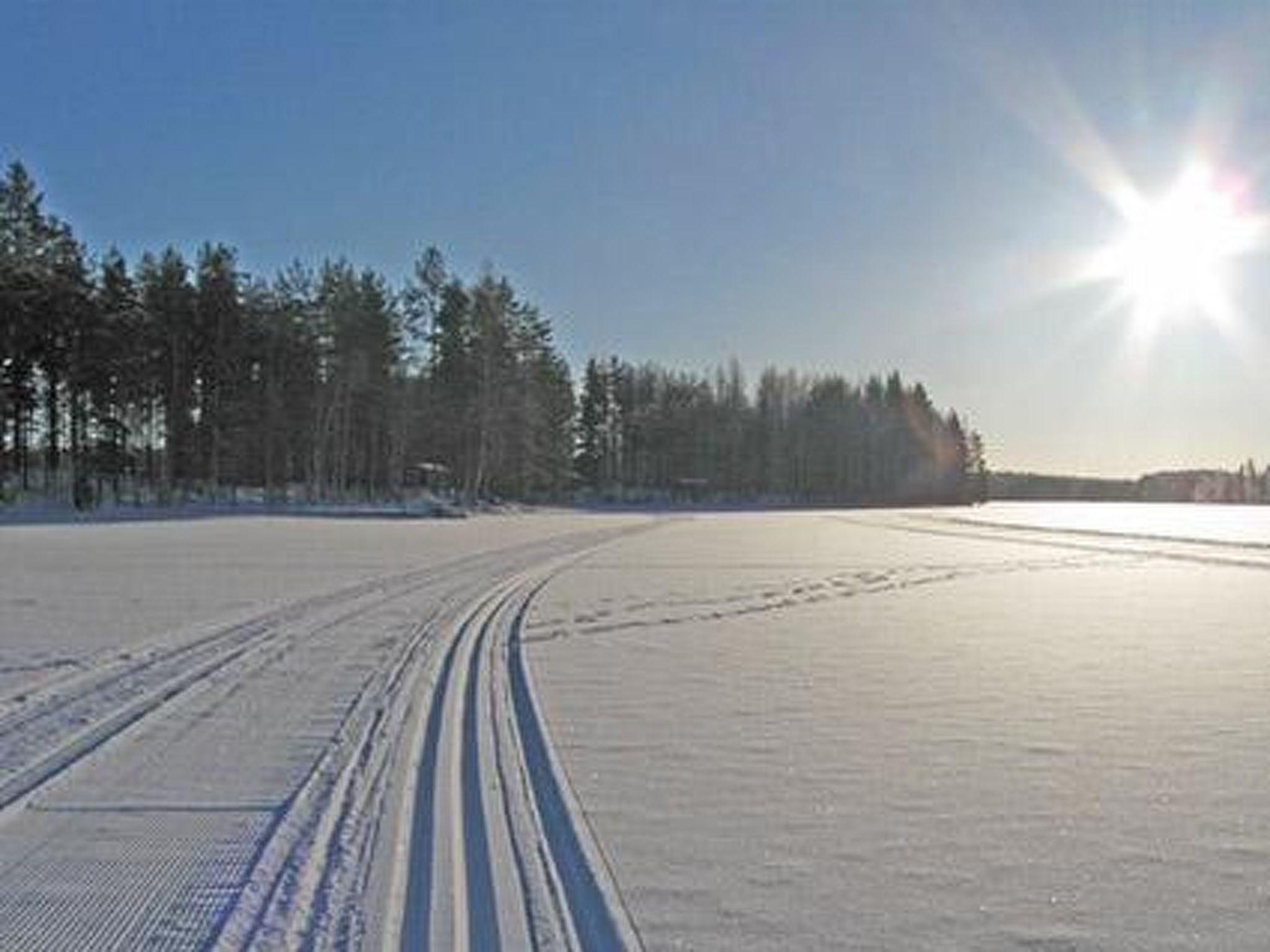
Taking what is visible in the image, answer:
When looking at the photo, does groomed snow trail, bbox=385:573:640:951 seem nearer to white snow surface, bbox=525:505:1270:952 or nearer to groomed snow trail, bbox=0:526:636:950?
groomed snow trail, bbox=0:526:636:950

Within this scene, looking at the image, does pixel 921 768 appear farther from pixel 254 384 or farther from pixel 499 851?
pixel 254 384

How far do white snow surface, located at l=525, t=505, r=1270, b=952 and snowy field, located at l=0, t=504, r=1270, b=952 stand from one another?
1.1 inches

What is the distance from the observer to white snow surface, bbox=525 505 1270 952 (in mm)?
4805

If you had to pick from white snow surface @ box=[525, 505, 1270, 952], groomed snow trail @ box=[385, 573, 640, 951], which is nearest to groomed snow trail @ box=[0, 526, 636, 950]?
groomed snow trail @ box=[385, 573, 640, 951]

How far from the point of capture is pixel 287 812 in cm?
615

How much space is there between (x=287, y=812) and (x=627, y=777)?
2011 millimetres

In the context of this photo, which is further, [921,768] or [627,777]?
[921,768]

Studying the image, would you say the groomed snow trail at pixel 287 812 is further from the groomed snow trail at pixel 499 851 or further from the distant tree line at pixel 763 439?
the distant tree line at pixel 763 439

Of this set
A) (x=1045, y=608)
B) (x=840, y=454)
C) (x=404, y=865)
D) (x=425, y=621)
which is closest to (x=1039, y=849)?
(x=404, y=865)

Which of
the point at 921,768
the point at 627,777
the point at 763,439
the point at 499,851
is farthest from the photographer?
the point at 763,439

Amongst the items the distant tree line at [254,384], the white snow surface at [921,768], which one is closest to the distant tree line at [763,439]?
the distant tree line at [254,384]

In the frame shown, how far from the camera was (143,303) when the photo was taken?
6894cm

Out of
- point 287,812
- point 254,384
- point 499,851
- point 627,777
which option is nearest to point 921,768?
point 627,777

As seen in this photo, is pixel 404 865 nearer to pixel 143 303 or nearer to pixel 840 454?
pixel 143 303
